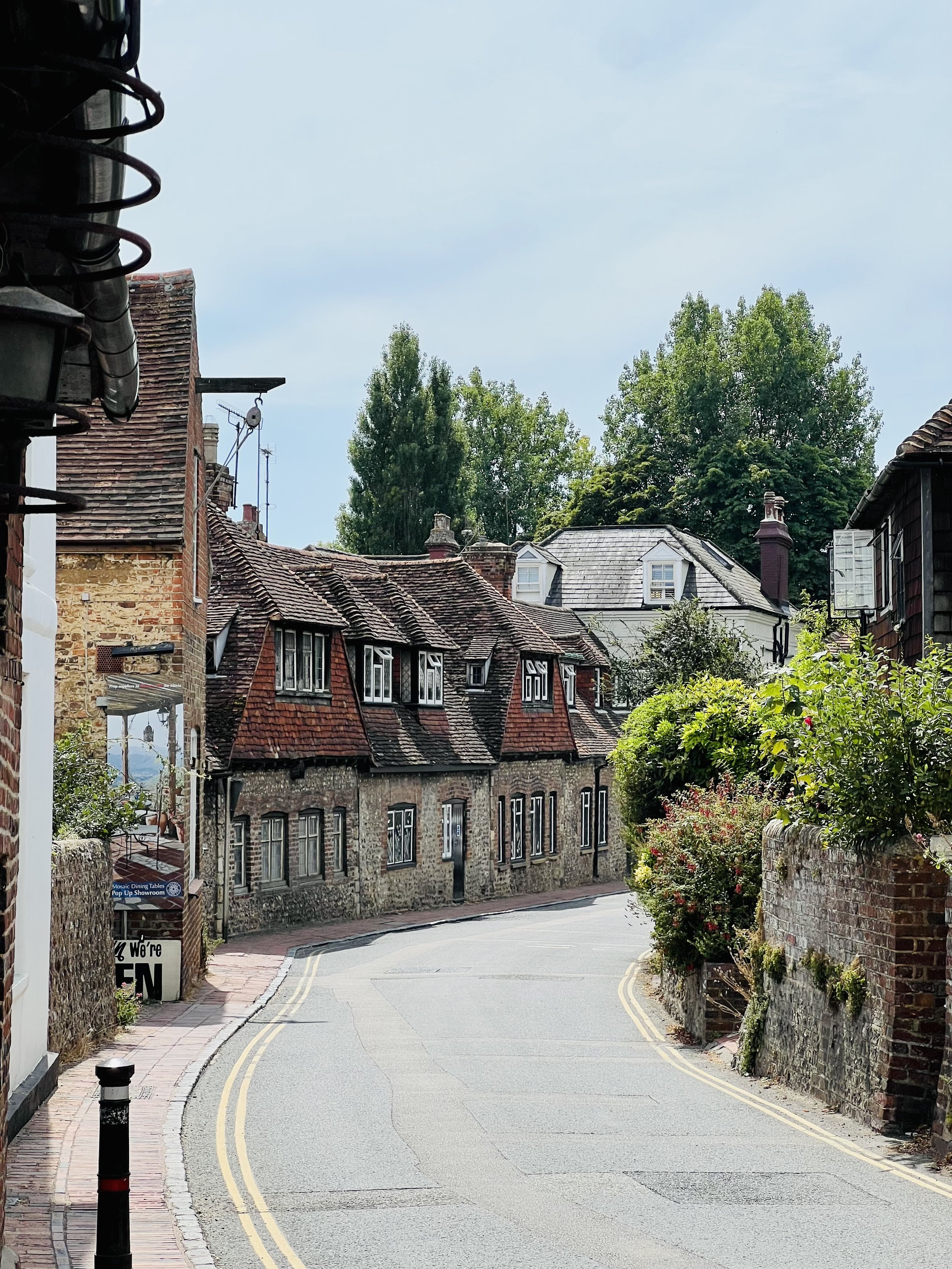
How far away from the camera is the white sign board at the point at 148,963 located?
19.0m

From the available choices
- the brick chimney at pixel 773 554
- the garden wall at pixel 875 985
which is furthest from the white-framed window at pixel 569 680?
the garden wall at pixel 875 985

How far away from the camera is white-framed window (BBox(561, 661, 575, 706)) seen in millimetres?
46688

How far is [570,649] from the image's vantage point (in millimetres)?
48000

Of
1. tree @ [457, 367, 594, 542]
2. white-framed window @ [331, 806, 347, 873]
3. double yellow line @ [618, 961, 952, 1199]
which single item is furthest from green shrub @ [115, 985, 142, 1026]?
tree @ [457, 367, 594, 542]

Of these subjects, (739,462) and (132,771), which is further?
(739,462)

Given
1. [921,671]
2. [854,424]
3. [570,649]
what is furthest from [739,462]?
[921,671]

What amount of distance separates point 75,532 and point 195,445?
308cm

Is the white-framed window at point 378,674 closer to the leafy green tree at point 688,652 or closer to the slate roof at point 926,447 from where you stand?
the leafy green tree at point 688,652

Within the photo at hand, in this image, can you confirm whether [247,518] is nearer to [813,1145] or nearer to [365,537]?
[365,537]

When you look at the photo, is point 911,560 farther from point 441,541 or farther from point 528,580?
point 528,580

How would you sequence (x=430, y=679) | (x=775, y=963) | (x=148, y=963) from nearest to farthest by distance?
(x=775, y=963), (x=148, y=963), (x=430, y=679)

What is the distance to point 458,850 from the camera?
38344 mm

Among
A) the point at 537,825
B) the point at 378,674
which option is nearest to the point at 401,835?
the point at 378,674

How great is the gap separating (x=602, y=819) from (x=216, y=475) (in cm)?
2127
